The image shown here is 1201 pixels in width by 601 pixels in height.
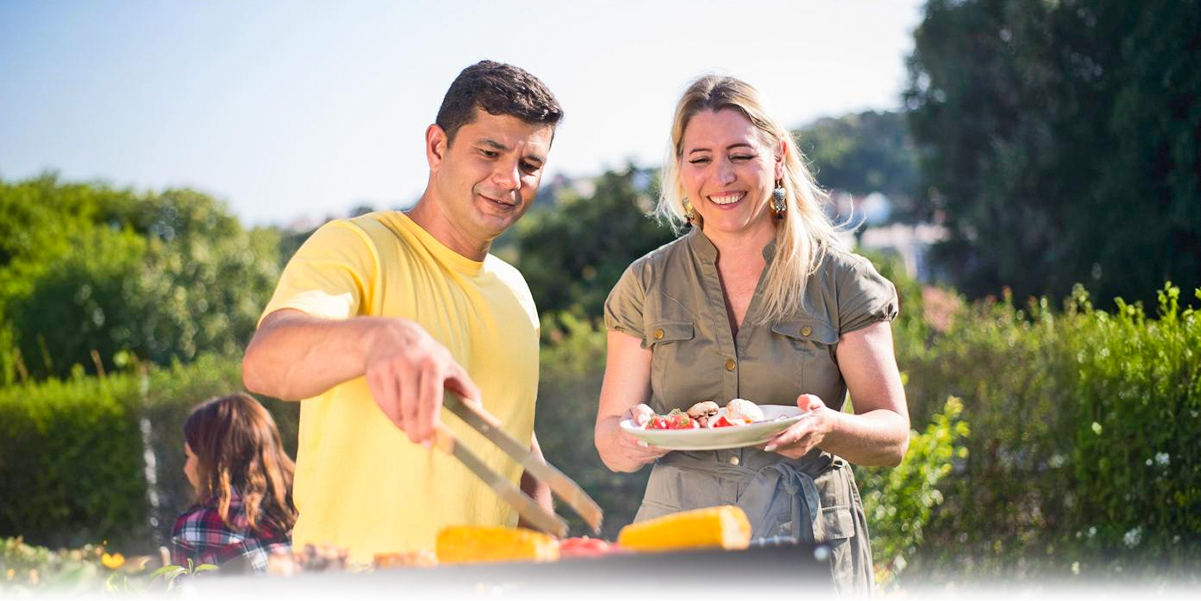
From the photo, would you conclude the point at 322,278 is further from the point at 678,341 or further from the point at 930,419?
the point at 930,419

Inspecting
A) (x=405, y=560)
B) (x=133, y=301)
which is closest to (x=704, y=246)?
(x=405, y=560)

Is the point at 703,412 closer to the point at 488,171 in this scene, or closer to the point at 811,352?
the point at 811,352

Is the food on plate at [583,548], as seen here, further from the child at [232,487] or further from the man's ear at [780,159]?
the child at [232,487]

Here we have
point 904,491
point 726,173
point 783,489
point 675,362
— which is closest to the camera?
point 783,489

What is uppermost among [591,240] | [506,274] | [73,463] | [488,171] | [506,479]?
[591,240]

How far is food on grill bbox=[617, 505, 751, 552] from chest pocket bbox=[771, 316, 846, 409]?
1034mm

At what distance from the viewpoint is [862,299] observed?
2.62 m

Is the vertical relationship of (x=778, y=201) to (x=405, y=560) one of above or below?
above

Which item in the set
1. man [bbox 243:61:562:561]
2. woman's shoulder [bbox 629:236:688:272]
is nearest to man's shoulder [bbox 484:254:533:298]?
man [bbox 243:61:562:561]

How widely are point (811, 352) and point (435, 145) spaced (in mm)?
1018

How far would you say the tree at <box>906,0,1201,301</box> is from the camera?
12.0m

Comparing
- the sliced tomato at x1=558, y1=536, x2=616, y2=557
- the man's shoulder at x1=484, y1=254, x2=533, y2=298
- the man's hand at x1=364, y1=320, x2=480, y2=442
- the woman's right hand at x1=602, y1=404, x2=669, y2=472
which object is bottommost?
the sliced tomato at x1=558, y1=536, x2=616, y2=557

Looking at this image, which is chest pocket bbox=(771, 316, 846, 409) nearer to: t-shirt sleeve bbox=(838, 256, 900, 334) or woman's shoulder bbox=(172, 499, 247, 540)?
t-shirt sleeve bbox=(838, 256, 900, 334)

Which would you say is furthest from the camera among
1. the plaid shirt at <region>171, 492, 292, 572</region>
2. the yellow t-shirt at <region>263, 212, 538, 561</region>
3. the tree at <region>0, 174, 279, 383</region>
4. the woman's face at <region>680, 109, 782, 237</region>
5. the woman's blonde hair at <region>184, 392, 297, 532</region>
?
the tree at <region>0, 174, 279, 383</region>
